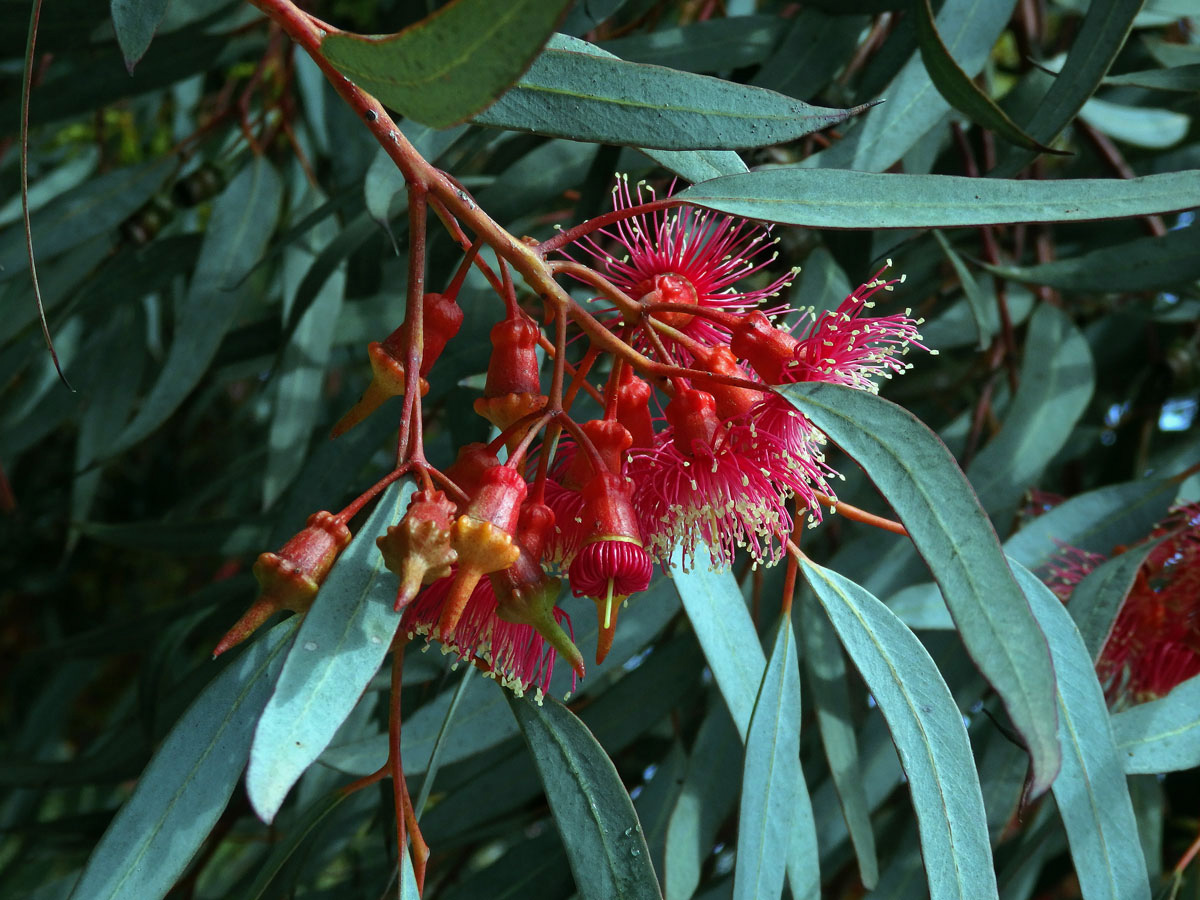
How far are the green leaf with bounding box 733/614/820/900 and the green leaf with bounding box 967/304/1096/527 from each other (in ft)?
1.42

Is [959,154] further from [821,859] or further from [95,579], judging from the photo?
[95,579]

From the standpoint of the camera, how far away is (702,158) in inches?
30.7

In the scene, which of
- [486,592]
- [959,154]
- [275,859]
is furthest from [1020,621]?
[959,154]

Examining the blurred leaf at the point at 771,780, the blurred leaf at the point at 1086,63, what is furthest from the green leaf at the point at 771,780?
the blurred leaf at the point at 1086,63

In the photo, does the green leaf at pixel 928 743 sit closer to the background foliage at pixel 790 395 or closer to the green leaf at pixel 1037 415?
the background foliage at pixel 790 395

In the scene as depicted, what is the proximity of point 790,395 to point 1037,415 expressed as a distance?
2.16ft

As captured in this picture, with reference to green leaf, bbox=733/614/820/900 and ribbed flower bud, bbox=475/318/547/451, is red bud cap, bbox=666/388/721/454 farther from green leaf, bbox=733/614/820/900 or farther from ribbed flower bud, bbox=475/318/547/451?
green leaf, bbox=733/614/820/900

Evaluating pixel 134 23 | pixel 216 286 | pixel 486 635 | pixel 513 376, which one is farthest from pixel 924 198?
pixel 216 286

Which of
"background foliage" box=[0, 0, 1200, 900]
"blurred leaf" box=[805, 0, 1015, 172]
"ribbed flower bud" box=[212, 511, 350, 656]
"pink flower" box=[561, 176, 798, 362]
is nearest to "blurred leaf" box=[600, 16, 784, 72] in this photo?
"background foliage" box=[0, 0, 1200, 900]

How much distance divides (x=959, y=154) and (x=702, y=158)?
0.60m

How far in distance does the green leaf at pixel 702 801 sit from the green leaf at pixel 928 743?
0.31 m

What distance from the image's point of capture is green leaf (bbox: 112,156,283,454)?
46.1 inches

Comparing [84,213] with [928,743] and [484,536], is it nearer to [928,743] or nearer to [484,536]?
[484,536]

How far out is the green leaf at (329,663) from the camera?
0.53m
